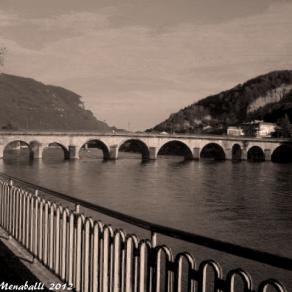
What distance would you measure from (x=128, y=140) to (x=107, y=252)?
86029 millimetres

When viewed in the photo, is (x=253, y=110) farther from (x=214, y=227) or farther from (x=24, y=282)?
(x=24, y=282)

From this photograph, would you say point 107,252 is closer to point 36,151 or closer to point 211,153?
point 36,151

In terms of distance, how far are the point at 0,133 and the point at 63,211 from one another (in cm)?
7197

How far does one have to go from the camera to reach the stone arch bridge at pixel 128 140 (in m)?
76.6

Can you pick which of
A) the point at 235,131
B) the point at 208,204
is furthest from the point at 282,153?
the point at 208,204

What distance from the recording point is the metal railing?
2936 mm

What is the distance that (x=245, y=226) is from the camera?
68.2 feet

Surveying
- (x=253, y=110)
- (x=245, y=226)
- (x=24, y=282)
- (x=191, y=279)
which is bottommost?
(x=245, y=226)

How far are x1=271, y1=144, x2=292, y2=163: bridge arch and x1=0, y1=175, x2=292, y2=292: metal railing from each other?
105m

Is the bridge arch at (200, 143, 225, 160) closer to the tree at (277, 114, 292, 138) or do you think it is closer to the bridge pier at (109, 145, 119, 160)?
the tree at (277, 114, 292, 138)

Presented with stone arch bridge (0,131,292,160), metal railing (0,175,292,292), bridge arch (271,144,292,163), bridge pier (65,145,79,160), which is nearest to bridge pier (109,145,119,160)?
stone arch bridge (0,131,292,160)

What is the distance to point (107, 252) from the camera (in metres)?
4.24

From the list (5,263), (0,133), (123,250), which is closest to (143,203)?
(5,263)

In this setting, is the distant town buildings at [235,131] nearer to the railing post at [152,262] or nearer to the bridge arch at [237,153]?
the bridge arch at [237,153]
